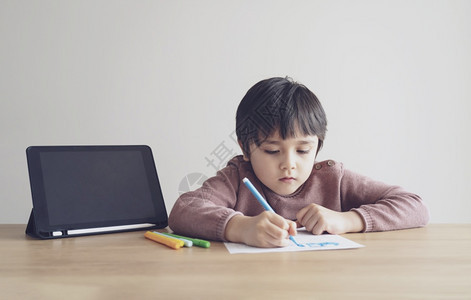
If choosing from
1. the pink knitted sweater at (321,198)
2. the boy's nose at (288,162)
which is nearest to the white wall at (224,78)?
the pink knitted sweater at (321,198)

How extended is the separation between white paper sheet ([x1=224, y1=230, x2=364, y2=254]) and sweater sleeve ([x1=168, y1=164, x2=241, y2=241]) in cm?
5

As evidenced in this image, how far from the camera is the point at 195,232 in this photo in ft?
2.76

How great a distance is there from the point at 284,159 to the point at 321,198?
7.2 inches

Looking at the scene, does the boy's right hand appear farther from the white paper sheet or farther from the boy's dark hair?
the boy's dark hair

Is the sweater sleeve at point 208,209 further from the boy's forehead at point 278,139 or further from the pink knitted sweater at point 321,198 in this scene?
the boy's forehead at point 278,139

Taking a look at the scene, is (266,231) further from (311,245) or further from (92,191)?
(92,191)

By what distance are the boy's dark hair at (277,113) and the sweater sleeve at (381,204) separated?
0.46 ft

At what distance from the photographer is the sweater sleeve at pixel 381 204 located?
0.91 meters

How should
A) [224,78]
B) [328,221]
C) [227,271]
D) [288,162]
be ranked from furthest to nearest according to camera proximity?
[224,78] → [288,162] → [328,221] → [227,271]

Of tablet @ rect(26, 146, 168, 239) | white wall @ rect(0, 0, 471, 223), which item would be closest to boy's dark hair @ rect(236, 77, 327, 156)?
tablet @ rect(26, 146, 168, 239)

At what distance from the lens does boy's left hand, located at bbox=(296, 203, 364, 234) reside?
2.82 ft

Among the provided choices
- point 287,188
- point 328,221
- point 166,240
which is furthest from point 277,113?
point 166,240

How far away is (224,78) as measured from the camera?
1.58 metres

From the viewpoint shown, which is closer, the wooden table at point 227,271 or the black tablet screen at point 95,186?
the wooden table at point 227,271
